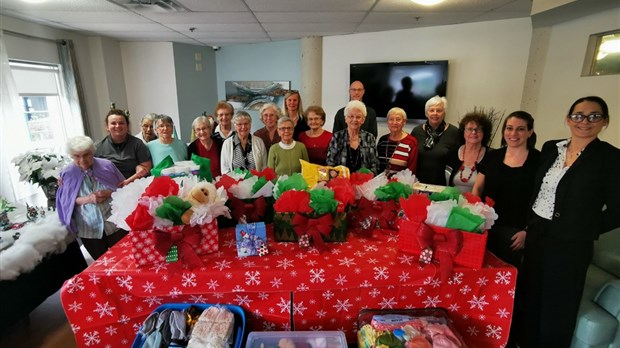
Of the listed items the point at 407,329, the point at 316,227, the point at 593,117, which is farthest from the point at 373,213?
the point at 593,117

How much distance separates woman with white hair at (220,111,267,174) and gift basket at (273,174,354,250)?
1121mm

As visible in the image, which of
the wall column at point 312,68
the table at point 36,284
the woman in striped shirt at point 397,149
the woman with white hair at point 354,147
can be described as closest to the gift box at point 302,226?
the woman with white hair at point 354,147

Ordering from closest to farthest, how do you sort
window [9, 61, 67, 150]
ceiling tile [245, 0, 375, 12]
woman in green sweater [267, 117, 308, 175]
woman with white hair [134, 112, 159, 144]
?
1. woman in green sweater [267, 117, 308, 175]
2. woman with white hair [134, 112, 159, 144]
3. ceiling tile [245, 0, 375, 12]
4. window [9, 61, 67, 150]

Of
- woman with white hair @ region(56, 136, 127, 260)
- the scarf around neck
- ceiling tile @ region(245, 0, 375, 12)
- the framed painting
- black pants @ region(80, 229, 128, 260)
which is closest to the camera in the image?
woman with white hair @ region(56, 136, 127, 260)

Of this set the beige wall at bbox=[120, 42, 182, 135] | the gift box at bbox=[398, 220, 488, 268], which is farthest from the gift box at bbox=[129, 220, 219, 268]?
the beige wall at bbox=[120, 42, 182, 135]

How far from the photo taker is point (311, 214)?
4.46 feet

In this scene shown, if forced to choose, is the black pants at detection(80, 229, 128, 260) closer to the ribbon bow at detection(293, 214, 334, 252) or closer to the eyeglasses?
the ribbon bow at detection(293, 214, 334, 252)

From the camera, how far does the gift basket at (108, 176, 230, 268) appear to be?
1.18 metres

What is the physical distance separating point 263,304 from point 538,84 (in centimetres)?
430

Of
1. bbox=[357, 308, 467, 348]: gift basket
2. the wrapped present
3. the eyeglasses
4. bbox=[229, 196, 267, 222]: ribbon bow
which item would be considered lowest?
bbox=[357, 308, 467, 348]: gift basket

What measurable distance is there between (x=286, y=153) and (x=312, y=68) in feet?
11.2

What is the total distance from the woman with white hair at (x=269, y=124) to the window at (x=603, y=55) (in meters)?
3.18

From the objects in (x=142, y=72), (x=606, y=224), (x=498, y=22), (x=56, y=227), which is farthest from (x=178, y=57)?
(x=606, y=224)

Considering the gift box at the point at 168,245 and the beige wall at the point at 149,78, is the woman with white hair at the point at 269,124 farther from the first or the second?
the beige wall at the point at 149,78
